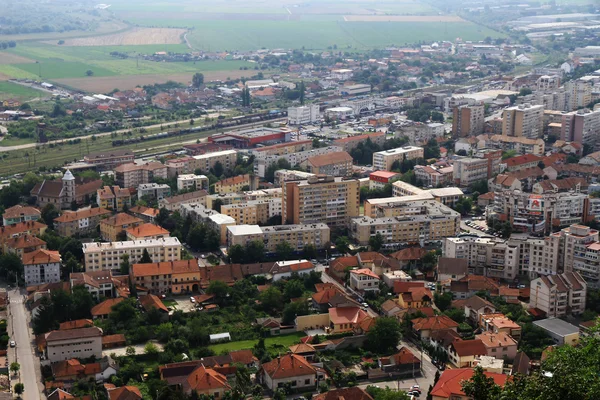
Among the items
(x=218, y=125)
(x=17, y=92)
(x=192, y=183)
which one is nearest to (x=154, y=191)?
(x=192, y=183)

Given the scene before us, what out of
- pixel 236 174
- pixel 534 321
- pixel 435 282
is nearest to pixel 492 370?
pixel 534 321

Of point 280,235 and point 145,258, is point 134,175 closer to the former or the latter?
point 280,235

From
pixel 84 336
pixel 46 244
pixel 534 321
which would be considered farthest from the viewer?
pixel 46 244

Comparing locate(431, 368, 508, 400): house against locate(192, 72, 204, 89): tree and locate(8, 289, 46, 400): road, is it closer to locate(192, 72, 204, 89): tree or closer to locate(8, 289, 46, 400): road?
locate(8, 289, 46, 400): road

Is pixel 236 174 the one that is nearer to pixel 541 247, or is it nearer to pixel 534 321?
pixel 541 247

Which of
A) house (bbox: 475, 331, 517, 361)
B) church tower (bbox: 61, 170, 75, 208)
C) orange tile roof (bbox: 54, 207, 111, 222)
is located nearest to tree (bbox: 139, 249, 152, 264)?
orange tile roof (bbox: 54, 207, 111, 222)

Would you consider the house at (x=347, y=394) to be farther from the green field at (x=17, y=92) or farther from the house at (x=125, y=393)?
the green field at (x=17, y=92)

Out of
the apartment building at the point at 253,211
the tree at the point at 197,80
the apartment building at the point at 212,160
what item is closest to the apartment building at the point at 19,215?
the apartment building at the point at 253,211

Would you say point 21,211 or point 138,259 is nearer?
point 138,259
